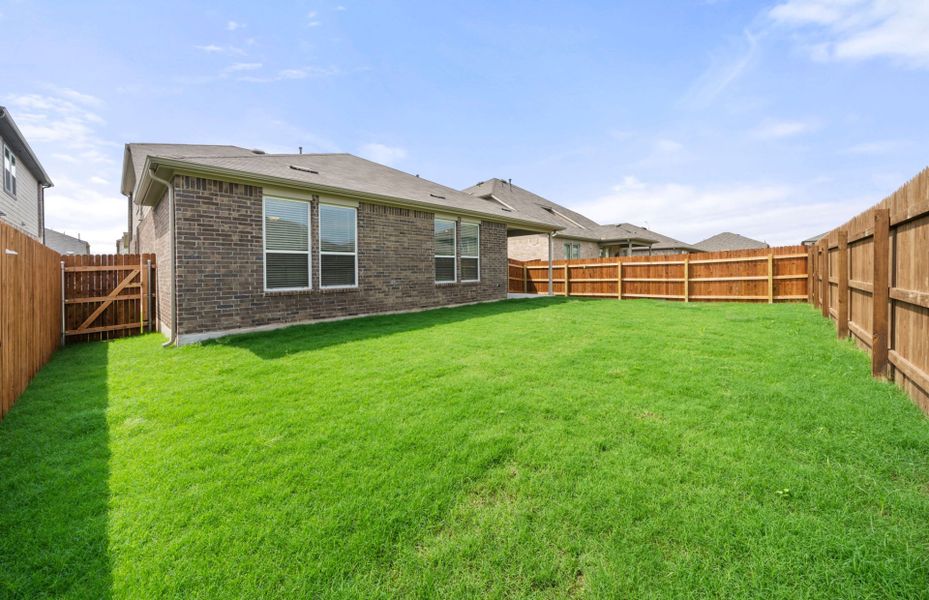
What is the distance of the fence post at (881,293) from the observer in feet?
13.5

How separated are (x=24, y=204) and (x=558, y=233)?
23647 millimetres

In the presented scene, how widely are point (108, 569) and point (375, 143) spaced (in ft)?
53.8

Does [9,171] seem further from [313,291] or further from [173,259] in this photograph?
[313,291]

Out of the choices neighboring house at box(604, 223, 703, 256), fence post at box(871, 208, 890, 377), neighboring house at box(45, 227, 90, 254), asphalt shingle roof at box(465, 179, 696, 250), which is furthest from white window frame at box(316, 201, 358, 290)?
neighboring house at box(45, 227, 90, 254)

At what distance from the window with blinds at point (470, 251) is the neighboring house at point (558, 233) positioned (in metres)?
9.26

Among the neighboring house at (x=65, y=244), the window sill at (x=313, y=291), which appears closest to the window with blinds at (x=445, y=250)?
the window sill at (x=313, y=291)

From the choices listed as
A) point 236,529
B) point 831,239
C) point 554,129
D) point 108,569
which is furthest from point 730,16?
point 108,569

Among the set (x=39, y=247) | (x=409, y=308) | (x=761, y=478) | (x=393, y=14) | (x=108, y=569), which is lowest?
(x=108, y=569)

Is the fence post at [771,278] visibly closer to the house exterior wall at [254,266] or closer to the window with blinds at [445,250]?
the window with blinds at [445,250]

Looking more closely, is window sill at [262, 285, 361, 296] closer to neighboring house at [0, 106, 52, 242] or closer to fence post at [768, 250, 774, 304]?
neighboring house at [0, 106, 52, 242]

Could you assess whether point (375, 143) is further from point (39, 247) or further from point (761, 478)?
point (761, 478)

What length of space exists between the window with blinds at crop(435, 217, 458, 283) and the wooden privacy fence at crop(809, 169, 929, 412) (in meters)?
8.66

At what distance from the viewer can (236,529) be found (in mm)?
2305

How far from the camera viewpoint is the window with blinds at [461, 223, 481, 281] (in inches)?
489
